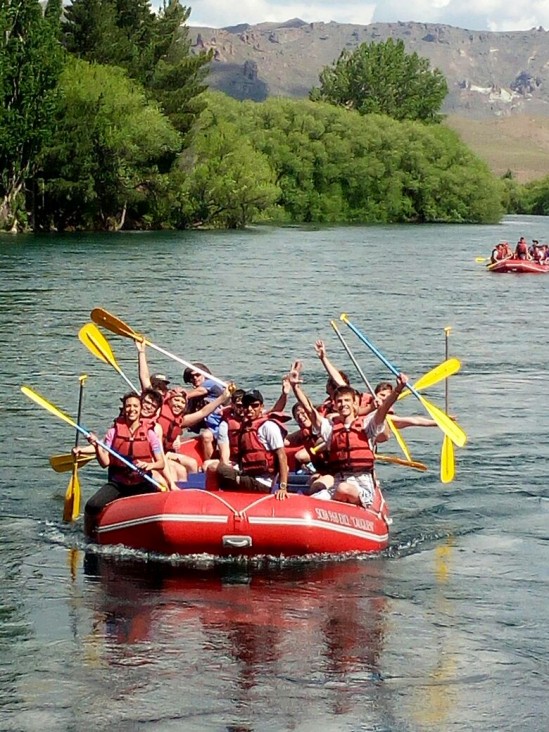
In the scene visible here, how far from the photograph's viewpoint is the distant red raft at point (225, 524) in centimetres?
1035

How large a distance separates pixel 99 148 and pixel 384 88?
174 feet

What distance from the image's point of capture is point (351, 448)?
11.1 meters

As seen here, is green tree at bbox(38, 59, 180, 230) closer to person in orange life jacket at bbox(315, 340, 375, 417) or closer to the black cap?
person in orange life jacket at bbox(315, 340, 375, 417)

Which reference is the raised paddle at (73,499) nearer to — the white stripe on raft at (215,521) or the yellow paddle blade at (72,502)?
the yellow paddle blade at (72,502)

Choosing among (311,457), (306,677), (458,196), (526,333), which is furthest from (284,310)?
(458,196)

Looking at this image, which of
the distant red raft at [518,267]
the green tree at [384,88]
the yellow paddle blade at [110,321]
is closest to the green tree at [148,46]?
the distant red raft at [518,267]

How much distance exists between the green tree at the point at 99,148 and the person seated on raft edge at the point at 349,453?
4593cm

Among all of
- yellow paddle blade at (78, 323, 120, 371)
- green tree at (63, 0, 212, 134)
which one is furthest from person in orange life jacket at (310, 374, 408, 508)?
green tree at (63, 0, 212, 134)

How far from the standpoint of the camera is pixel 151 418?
1117cm

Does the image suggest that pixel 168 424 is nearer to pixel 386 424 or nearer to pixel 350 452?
pixel 350 452

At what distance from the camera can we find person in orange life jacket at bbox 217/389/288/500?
10.9m

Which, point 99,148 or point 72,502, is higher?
point 99,148

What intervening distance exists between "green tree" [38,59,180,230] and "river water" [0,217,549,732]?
3271 cm

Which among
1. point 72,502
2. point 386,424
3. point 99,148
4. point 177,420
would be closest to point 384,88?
point 99,148
